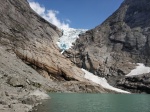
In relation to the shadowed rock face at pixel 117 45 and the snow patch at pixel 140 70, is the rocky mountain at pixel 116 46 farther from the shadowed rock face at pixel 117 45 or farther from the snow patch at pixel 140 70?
the snow patch at pixel 140 70

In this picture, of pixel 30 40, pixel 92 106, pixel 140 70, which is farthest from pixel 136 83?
pixel 92 106

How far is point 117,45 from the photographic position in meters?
141

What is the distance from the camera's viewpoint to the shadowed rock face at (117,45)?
128 m

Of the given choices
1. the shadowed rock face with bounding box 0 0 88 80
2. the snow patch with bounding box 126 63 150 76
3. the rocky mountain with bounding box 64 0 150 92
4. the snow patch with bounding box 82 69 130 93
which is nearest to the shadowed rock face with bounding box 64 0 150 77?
the rocky mountain with bounding box 64 0 150 92

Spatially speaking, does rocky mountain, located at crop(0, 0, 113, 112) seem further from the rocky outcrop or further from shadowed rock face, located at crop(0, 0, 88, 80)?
the rocky outcrop

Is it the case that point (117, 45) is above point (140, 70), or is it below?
above

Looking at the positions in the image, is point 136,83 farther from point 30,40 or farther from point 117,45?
point 30,40

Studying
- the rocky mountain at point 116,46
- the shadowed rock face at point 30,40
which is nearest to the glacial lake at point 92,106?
the shadowed rock face at point 30,40

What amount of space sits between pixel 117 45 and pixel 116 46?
859 millimetres

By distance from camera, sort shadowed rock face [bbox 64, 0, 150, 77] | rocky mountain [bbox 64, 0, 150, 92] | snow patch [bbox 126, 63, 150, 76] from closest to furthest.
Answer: snow patch [bbox 126, 63, 150, 76], rocky mountain [bbox 64, 0, 150, 92], shadowed rock face [bbox 64, 0, 150, 77]

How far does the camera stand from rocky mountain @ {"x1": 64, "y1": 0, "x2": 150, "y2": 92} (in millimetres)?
127000

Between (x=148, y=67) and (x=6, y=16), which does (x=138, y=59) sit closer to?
(x=148, y=67)

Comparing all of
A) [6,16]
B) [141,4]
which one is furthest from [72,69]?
[141,4]

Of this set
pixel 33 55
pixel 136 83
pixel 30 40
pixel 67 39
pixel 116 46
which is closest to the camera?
pixel 33 55
